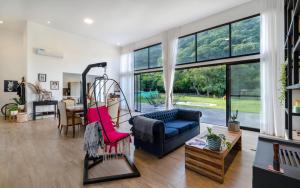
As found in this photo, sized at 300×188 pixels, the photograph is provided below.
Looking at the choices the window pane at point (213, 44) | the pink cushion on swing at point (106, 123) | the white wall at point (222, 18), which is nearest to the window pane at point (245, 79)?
the window pane at point (213, 44)

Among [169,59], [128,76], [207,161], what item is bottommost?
[207,161]

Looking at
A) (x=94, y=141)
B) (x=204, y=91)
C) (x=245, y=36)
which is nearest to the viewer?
(x=94, y=141)

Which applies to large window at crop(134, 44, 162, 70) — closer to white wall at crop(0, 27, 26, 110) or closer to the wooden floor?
the wooden floor

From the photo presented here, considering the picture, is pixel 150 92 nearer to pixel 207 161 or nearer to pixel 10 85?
pixel 207 161

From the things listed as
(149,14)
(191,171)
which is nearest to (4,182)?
(191,171)

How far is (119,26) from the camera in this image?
6.44m

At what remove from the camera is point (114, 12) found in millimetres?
5250

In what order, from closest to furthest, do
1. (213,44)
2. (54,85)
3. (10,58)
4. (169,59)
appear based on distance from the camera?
(213,44) → (169,59) → (54,85) → (10,58)

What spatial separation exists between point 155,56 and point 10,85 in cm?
689

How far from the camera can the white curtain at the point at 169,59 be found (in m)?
6.38

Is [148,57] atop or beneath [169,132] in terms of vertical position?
atop

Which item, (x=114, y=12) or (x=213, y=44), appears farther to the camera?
(x=213, y=44)

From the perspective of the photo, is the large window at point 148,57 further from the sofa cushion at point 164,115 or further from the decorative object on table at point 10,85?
the decorative object on table at point 10,85

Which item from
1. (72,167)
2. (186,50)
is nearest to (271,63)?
(186,50)
